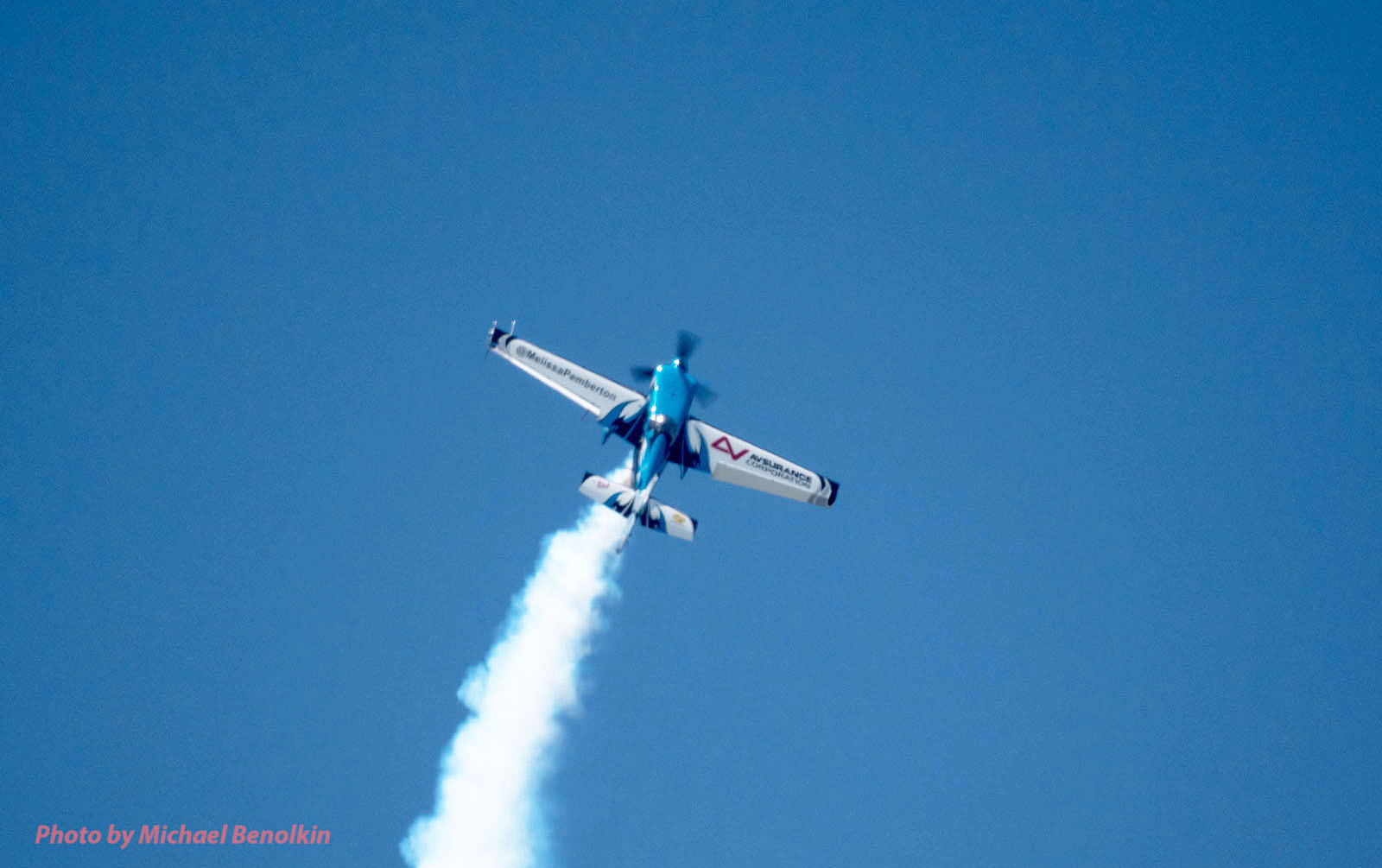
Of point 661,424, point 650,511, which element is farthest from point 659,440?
point 650,511

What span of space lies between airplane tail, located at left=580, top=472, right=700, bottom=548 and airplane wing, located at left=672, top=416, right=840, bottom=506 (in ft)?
11.2

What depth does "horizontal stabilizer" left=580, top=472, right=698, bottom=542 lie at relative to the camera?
53.2 metres

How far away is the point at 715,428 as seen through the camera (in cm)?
5653

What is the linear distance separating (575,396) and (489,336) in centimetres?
464

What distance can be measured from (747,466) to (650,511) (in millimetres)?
5359

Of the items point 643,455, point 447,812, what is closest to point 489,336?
point 643,455

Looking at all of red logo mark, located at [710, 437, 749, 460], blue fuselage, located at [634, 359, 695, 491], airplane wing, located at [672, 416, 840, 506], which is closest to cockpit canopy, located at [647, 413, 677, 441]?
blue fuselage, located at [634, 359, 695, 491]

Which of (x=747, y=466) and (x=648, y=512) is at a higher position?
(x=747, y=466)

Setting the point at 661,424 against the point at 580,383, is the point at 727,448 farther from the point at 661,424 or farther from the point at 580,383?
the point at 580,383

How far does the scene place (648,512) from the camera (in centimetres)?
5319

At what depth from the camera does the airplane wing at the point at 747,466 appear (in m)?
56.4

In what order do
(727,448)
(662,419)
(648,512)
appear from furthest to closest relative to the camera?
(727,448), (662,419), (648,512)

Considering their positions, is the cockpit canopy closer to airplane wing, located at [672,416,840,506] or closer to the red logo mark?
airplane wing, located at [672,416,840,506]

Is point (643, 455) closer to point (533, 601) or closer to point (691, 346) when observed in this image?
point (691, 346)
